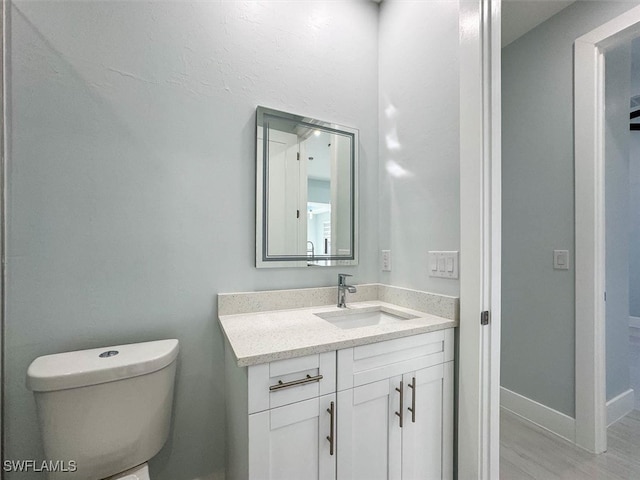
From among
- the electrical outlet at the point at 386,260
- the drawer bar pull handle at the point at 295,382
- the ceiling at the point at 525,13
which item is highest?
the ceiling at the point at 525,13

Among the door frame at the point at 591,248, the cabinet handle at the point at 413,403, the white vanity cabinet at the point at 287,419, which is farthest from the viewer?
the door frame at the point at 591,248

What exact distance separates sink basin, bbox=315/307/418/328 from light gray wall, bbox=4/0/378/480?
24cm

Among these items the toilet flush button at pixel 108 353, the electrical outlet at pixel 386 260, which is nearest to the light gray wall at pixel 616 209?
the electrical outlet at pixel 386 260

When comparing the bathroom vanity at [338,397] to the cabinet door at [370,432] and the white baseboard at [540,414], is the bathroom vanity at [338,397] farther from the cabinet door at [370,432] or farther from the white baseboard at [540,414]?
the white baseboard at [540,414]

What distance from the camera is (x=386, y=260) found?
1682mm

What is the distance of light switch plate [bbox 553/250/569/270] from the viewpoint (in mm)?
1721

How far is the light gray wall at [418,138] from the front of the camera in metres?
1.29

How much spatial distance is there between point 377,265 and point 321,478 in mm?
1104

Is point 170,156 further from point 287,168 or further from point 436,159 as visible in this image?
point 436,159

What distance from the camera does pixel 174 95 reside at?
1279mm

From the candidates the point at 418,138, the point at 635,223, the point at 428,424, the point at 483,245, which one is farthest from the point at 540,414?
the point at 635,223

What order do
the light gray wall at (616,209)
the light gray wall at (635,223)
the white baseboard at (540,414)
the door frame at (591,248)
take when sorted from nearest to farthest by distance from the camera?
the door frame at (591,248), the white baseboard at (540,414), the light gray wall at (616,209), the light gray wall at (635,223)

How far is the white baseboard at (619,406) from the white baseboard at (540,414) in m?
0.41

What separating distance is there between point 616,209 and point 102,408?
9.79ft
